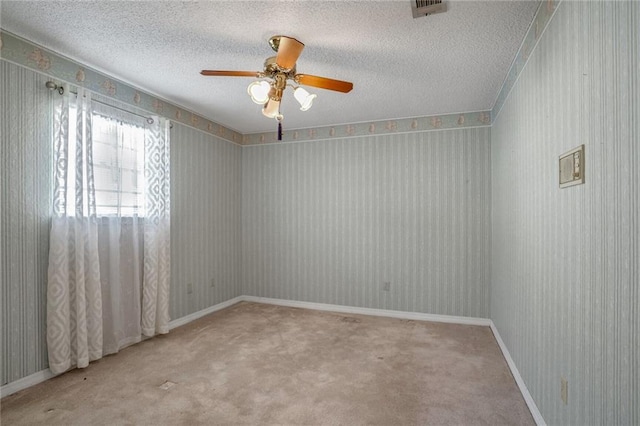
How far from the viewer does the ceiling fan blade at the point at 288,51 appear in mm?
2107

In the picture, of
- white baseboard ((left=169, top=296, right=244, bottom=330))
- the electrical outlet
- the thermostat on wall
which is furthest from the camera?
white baseboard ((left=169, top=296, right=244, bottom=330))

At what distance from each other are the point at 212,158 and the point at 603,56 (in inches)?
165

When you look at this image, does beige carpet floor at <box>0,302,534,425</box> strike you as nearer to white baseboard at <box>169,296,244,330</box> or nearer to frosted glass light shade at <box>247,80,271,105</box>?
white baseboard at <box>169,296,244,330</box>

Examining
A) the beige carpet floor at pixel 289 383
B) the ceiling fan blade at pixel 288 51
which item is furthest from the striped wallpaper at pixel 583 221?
the ceiling fan blade at pixel 288 51

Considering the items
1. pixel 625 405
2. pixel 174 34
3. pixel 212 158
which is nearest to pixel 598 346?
pixel 625 405

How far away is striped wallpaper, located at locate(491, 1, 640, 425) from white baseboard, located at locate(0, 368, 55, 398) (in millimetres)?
3514

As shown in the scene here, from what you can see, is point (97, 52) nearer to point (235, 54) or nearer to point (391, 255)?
point (235, 54)

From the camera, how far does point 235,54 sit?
8.74ft

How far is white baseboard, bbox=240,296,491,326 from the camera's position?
4070mm

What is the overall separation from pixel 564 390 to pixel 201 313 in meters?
3.85

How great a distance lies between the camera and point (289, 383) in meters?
2.58

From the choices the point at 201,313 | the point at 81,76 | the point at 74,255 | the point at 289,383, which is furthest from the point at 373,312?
the point at 81,76

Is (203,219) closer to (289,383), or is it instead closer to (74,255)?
(74,255)

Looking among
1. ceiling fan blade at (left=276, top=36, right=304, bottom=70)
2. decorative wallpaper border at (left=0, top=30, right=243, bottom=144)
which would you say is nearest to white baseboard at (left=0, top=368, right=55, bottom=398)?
decorative wallpaper border at (left=0, top=30, right=243, bottom=144)
